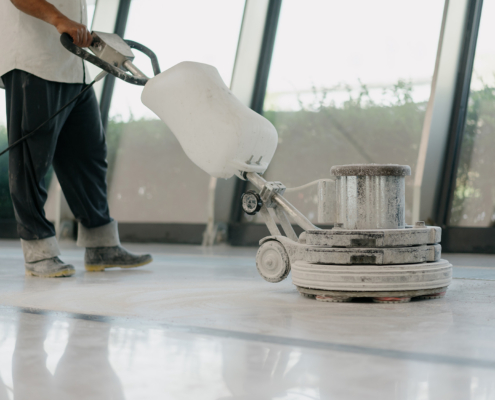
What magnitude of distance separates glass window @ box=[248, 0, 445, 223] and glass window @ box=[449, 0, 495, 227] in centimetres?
25

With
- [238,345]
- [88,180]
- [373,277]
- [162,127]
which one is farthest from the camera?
[162,127]

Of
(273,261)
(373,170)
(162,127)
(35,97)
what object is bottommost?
(273,261)

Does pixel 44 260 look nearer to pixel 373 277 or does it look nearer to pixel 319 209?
pixel 319 209

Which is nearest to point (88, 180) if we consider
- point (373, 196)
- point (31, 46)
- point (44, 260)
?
point (44, 260)

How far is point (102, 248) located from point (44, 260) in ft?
0.86

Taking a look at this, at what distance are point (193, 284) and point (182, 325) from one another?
0.66 meters

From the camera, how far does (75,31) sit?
1.77m

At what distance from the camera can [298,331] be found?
102cm

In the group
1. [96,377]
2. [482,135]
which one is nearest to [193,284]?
[96,377]

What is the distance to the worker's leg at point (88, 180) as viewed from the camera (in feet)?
6.91

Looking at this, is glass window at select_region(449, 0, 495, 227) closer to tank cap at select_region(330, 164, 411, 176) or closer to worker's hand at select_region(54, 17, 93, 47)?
tank cap at select_region(330, 164, 411, 176)

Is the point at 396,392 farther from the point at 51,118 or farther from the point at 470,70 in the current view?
the point at 470,70

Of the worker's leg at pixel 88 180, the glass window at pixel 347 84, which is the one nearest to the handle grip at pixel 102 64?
the worker's leg at pixel 88 180

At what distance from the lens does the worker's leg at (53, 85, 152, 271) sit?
2.11 meters
